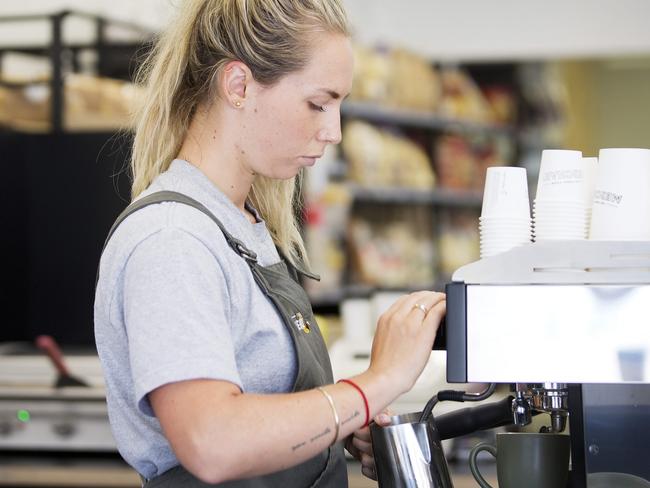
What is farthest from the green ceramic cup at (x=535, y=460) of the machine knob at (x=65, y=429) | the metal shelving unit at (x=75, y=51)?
the metal shelving unit at (x=75, y=51)

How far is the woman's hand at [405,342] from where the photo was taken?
1.41 m

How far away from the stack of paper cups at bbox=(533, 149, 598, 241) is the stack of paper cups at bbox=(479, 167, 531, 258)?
0.02m

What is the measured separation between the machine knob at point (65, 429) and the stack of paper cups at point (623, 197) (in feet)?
7.37

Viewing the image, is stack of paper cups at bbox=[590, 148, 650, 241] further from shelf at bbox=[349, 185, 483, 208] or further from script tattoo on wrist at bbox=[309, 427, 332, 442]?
shelf at bbox=[349, 185, 483, 208]

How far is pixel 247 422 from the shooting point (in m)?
1.25

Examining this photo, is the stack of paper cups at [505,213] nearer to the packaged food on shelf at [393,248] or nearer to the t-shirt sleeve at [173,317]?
the t-shirt sleeve at [173,317]

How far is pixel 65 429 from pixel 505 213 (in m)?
2.18

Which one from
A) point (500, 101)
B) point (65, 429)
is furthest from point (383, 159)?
point (65, 429)

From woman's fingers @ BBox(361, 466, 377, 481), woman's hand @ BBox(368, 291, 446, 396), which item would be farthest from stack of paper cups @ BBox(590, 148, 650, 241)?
woman's fingers @ BBox(361, 466, 377, 481)

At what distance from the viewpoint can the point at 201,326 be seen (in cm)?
129

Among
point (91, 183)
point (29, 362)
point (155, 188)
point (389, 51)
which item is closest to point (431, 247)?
point (389, 51)

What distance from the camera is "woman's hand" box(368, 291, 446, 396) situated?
4.63 ft

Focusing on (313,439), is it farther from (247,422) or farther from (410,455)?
(410,455)

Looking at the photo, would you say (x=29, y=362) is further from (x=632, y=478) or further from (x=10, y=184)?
(x=632, y=478)
